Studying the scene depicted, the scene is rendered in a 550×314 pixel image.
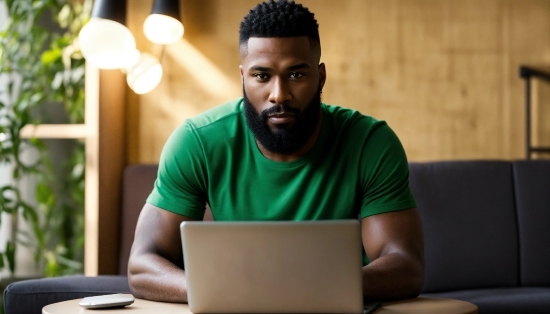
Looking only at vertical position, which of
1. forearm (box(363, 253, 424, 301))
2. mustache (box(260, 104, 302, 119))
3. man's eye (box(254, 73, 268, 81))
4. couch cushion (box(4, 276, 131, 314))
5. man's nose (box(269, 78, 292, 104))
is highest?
man's eye (box(254, 73, 268, 81))

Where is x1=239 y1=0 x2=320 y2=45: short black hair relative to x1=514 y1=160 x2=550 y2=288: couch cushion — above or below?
above

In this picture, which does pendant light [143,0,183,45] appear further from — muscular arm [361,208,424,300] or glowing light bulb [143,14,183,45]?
muscular arm [361,208,424,300]

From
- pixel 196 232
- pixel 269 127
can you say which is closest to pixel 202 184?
pixel 269 127

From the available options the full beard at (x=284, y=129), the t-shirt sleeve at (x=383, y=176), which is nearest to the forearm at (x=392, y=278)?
the t-shirt sleeve at (x=383, y=176)

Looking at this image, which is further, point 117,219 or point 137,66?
point 117,219

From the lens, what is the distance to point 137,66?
2666 millimetres

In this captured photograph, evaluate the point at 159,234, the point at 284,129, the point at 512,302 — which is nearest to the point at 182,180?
the point at 159,234

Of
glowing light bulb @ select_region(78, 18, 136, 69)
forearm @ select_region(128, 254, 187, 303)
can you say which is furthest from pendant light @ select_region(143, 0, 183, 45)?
forearm @ select_region(128, 254, 187, 303)

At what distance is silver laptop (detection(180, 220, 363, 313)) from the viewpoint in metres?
1.14

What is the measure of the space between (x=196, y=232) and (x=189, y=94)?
6.48ft

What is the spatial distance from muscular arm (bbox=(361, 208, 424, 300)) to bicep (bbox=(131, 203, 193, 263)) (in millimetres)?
466

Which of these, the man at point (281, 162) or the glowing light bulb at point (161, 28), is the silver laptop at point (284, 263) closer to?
the man at point (281, 162)

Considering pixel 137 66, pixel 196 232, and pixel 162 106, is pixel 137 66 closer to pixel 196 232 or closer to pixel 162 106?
pixel 162 106

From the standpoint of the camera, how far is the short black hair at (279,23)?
177 centimetres
